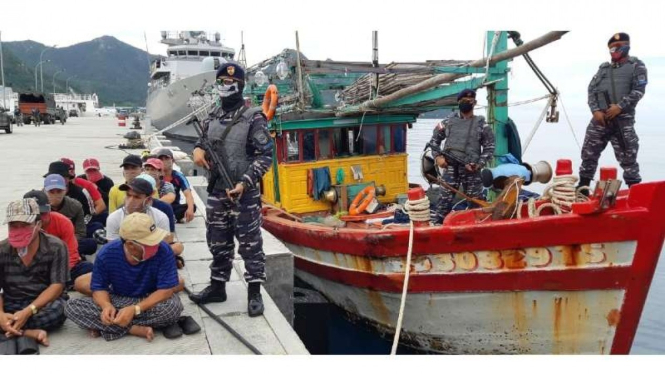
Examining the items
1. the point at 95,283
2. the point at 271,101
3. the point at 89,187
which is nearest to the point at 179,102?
the point at 271,101

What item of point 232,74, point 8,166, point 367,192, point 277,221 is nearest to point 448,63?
point 367,192

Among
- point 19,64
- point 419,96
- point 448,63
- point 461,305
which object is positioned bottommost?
point 461,305

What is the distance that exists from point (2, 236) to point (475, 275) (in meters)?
5.34

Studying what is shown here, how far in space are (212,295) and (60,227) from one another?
4.11 ft

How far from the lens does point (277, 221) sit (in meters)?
7.70

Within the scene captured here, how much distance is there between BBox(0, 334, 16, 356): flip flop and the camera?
3.37 m

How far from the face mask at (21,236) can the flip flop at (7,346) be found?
23.4 inches

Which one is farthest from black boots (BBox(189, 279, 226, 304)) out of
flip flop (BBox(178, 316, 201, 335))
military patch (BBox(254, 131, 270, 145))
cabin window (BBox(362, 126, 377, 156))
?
cabin window (BBox(362, 126, 377, 156))

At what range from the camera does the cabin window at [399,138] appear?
8656 mm

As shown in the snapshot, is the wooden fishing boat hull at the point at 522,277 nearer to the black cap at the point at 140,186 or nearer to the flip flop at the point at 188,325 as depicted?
the flip flop at the point at 188,325

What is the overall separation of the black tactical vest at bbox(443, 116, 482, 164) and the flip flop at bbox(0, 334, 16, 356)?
4317mm

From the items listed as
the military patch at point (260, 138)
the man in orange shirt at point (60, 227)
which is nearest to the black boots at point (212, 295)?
the man in orange shirt at point (60, 227)

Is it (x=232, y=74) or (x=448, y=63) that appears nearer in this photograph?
(x=232, y=74)

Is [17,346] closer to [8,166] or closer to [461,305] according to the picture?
[461,305]
